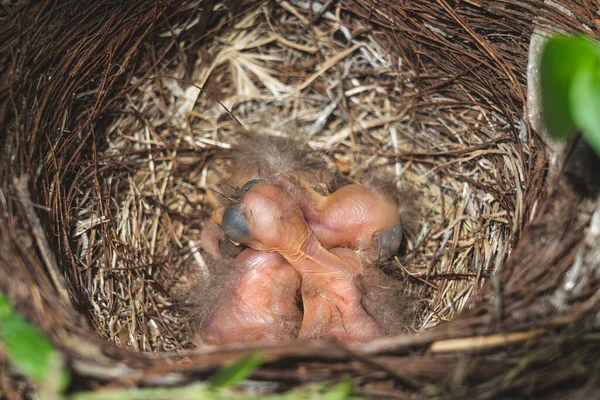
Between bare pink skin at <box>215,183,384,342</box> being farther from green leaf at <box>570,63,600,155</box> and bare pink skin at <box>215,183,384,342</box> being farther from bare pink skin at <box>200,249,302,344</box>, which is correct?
green leaf at <box>570,63,600,155</box>

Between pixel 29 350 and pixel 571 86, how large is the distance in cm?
106

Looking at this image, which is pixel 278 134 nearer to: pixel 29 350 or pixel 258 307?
pixel 258 307

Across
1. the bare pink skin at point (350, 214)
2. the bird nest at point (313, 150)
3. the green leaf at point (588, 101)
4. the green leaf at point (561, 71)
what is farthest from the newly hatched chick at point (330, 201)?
the green leaf at point (588, 101)

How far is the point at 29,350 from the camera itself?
3.10 feet

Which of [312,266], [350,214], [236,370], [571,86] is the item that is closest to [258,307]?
[312,266]

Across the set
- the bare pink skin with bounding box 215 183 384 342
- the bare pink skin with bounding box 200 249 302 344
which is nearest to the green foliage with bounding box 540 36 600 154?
the bare pink skin with bounding box 215 183 384 342

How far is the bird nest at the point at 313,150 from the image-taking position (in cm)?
105

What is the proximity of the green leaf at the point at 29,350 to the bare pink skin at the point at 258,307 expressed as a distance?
0.66 metres

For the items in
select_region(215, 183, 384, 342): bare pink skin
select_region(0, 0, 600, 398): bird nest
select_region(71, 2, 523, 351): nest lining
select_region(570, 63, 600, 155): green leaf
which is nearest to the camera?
select_region(570, 63, 600, 155): green leaf

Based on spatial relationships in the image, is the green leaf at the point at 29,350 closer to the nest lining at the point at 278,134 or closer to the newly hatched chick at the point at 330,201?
the nest lining at the point at 278,134

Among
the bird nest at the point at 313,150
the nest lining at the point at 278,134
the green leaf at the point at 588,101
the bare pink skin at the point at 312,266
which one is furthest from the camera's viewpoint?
the nest lining at the point at 278,134

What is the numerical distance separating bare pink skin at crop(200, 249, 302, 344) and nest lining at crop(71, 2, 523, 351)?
0.75 ft

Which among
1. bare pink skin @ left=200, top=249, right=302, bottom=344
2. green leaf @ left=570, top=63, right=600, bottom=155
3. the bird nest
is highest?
green leaf @ left=570, top=63, right=600, bottom=155

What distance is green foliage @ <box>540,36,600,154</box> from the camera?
0.87 metres
